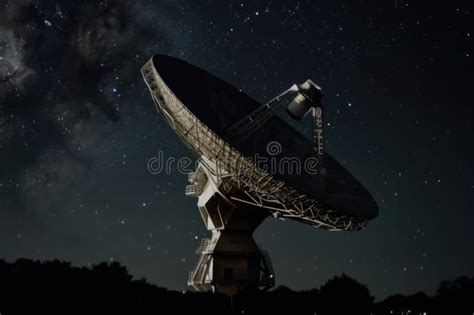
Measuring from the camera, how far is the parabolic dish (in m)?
20.9

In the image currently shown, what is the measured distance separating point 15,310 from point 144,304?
5.04 metres

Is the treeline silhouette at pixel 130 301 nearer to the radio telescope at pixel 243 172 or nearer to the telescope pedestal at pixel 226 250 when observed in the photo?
the telescope pedestal at pixel 226 250

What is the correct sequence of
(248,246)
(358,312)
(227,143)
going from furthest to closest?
1. (358,312)
2. (248,246)
3. (227,143)

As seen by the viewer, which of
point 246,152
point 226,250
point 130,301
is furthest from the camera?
point 226,250

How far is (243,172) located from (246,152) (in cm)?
129

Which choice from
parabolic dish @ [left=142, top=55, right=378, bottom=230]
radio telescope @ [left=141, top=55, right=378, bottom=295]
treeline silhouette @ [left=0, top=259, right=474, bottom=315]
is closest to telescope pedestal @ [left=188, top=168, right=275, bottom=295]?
radio telescope @ [left=141, top=55, right=378, bottom=295]

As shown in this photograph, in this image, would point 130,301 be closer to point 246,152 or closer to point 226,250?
point 226,250

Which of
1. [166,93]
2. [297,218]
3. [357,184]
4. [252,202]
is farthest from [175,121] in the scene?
[357,184]

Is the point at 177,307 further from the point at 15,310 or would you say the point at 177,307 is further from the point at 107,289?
the point at 15,310

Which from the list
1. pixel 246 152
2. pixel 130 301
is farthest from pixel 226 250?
pixel 246 152

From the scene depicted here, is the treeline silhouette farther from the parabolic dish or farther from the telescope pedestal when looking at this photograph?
the parabolic dish

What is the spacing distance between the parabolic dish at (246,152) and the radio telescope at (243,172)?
49 mm

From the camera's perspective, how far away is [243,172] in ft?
69.1

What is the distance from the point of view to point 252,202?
23750 mm
